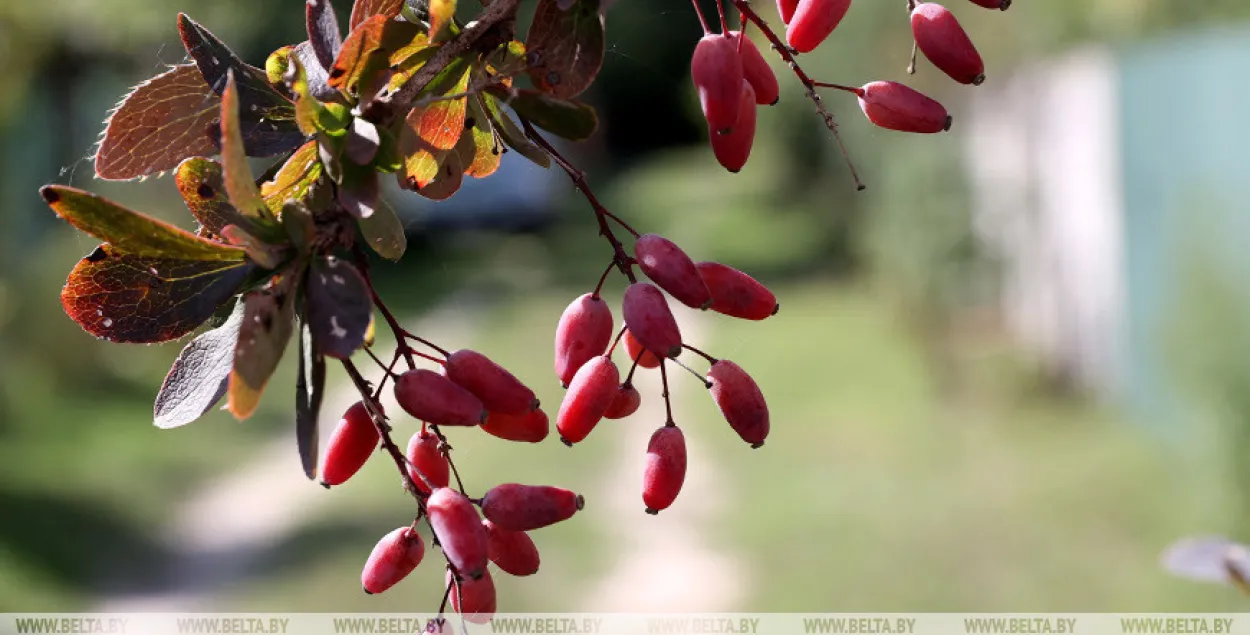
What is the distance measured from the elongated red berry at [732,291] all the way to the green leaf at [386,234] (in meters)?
0.17

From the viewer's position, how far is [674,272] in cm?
61

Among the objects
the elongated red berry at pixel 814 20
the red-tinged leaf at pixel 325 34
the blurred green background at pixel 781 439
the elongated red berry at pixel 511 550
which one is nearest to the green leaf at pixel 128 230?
the red-tinged leaf at pixel 325 34

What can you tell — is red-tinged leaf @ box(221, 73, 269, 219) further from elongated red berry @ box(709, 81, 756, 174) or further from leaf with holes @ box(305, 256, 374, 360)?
elongated red berry @ box(709, 81, 756, 174)

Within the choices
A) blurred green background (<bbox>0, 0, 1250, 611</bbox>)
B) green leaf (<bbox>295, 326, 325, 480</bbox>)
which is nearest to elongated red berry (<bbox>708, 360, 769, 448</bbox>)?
green leaf (<bbox>295, 326, 325, 480</bbox>)

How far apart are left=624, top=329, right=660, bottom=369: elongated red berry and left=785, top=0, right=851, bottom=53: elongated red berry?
20 cm

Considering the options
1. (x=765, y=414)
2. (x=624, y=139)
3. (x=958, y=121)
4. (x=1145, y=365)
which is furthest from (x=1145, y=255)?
(x=624, y=139)

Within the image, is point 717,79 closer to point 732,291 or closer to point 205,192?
point 732,291

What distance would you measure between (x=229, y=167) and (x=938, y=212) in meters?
7.65

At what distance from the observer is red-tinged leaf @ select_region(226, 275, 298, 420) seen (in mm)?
522

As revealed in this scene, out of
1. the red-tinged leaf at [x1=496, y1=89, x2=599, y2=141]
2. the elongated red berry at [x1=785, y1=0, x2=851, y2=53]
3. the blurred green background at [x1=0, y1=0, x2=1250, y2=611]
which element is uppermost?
the blurred green background at [x1=0, y1=0, x2=1250, y2=611]

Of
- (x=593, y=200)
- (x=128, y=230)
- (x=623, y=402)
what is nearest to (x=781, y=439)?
(x=623, y=402)

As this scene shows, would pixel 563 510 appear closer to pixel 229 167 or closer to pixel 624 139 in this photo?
pixel 229 167

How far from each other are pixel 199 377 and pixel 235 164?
14cm

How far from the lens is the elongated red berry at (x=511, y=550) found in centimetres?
66
